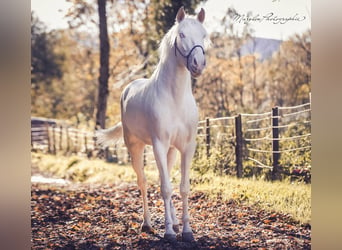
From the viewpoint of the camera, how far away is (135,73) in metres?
4.79

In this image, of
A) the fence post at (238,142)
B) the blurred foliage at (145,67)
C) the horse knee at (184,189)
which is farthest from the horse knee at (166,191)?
the fence post at (238,142)

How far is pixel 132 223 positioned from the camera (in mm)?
4551

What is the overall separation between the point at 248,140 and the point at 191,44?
3.96 ft

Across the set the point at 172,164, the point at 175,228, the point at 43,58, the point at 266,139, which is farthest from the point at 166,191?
the point at 43,58

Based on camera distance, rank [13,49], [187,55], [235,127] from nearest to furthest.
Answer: [187,55], [13,49], [235,127]

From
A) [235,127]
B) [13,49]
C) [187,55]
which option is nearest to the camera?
[187,55]

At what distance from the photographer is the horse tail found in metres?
4.73

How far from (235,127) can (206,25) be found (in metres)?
0.99

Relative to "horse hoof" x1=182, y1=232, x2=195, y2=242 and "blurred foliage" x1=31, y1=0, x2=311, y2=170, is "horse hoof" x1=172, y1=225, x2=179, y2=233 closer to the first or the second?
"horse hoof" x1=182, y1=232, x2=195, y2=242

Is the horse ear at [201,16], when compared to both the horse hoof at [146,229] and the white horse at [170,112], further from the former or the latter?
the horse hoof at [146,229]

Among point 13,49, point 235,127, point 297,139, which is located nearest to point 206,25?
point 235,127

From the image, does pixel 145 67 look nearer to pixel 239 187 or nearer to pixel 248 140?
pixel 248 140

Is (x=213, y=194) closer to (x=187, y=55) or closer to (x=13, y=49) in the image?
(x=187, y=55)

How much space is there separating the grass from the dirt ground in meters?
0.06
